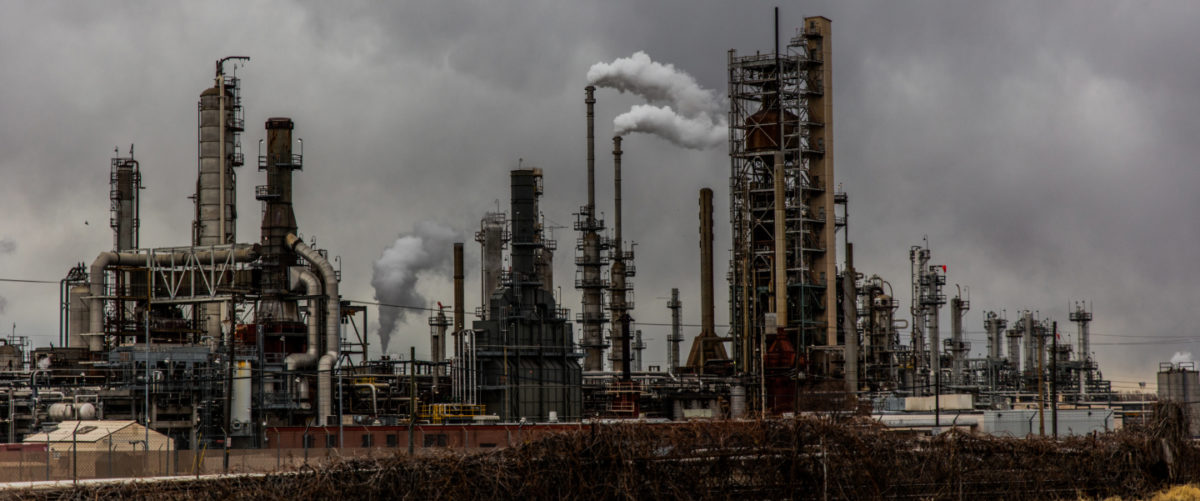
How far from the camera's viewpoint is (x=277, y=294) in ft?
196

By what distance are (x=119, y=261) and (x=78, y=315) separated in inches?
154

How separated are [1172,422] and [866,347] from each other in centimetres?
4095

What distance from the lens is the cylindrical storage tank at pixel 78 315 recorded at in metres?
62.4

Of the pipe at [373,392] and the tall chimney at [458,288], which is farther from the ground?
the tall chimney at [458,288]

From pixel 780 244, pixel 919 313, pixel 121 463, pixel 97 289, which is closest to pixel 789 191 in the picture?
pixel 780 244

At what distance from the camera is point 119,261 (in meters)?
61.0

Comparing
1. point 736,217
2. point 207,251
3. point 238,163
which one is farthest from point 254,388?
point 736,217

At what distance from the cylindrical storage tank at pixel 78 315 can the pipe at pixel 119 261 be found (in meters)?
0.70

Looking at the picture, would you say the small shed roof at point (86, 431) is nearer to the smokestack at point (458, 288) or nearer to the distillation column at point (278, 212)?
the distillation column at point (278, 212)

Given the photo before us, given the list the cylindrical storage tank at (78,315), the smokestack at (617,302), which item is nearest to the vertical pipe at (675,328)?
the smokestack at (617,302)

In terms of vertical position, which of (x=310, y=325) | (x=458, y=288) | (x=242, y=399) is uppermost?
(x=458, y=288)

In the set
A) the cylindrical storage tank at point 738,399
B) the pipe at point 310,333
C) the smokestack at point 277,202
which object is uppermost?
the smokestack at point 277,202

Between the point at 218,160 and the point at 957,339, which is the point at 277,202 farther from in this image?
the point at 957,339

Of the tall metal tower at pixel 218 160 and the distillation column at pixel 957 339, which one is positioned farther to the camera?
the distillation column at pixel 957 339
